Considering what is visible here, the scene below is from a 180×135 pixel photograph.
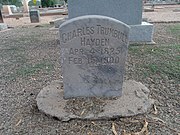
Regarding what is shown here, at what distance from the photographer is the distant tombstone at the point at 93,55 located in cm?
239

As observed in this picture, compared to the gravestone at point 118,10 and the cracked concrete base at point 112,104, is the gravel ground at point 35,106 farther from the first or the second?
the gravestone at point 118,10

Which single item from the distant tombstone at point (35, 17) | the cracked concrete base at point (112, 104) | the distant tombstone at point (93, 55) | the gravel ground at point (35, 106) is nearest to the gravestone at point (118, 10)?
the gravel ground at point (35, 106)

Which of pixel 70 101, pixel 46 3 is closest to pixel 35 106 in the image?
pixel 70 101

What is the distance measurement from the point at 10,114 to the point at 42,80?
106 cm

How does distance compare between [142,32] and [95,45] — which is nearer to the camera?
[95,45]

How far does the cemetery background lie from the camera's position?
2303 mm

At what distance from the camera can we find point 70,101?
8.84 feet

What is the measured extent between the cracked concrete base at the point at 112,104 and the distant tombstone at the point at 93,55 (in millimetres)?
148

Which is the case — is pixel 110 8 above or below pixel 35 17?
above

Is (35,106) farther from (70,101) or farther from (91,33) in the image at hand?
(91,33)

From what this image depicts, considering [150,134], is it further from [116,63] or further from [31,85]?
[31,85]

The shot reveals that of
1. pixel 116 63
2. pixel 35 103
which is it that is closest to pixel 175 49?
pixel 116 63

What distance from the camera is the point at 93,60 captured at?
2.59 metres

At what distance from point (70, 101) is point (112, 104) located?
555 millimetres
